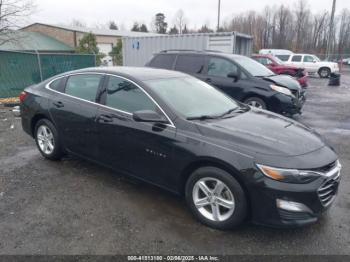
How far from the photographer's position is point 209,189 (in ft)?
10.5

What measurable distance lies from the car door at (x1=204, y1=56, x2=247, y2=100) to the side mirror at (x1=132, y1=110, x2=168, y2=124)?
186 inches

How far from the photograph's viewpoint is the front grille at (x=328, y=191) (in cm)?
289

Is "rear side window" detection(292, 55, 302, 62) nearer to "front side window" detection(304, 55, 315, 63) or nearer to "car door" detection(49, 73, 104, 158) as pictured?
"front side window" detection(304, 55, 315, 63)

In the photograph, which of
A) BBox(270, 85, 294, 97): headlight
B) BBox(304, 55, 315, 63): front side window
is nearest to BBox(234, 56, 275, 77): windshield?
BBox(270, 85, 294, 97): headlight

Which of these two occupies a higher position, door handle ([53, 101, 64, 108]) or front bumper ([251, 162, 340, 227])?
door handle ([53, 101, 64, 108])

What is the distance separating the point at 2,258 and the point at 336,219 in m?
3.43

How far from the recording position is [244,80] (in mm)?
7727

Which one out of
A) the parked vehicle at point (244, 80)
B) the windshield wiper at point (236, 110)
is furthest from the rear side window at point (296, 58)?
the windshield wiper at point (236, 110)

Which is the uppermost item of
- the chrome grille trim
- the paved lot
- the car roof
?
the car roof

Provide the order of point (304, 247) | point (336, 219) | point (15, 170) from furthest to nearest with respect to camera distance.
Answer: point (15, 170) < point (336, 219) < point (304, 247)

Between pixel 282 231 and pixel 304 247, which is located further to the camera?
pixel 282 231

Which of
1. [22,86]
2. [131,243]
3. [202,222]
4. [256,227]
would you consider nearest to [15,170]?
[131,243]

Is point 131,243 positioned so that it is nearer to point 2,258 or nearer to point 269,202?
point 2,258

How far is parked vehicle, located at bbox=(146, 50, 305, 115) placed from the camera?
750 centimetres
